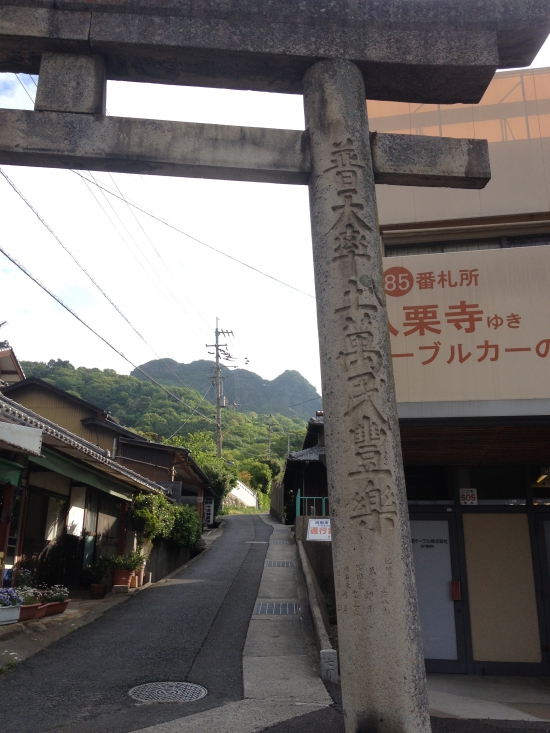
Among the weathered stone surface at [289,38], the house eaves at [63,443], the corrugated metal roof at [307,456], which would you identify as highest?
the weathered stone surface at [289,38]

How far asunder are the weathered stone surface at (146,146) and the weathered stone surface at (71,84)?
110 millimetres

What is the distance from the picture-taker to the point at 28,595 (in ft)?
33.0

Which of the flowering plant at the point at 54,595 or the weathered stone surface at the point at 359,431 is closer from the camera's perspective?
the weathered stone surface at the point at 359,431

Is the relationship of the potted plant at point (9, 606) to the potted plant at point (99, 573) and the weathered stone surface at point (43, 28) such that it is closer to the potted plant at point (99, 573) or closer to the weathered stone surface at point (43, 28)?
the potted plant at point (99, 573)

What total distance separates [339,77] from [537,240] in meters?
5.13

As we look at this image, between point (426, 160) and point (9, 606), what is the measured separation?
28.6 ft

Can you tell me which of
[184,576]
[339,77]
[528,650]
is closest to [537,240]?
[339,77]

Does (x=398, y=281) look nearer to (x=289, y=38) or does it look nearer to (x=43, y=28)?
(x=289, y=38)

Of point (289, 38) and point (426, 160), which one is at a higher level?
point (289, 38)

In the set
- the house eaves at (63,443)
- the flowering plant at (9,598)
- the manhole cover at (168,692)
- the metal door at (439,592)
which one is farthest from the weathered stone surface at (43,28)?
the metal door at (439,592)

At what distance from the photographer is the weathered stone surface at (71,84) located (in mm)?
5094

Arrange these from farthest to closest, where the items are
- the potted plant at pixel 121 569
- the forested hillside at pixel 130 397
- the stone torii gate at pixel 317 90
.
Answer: the forested hillside at pixel 130 397 → the potted plant at pixel 121 569 → the stone torii gate at pixel 317 90

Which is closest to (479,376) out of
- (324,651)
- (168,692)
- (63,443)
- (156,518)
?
(324,651)

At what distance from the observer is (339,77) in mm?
5168
